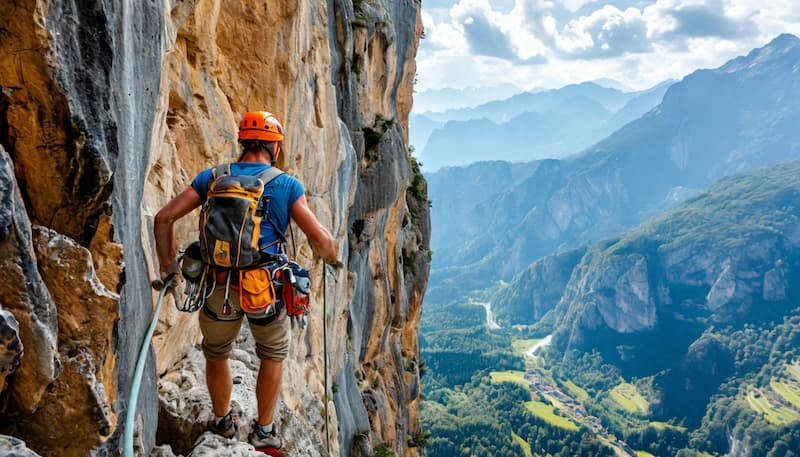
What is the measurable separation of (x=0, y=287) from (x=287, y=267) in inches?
82.3

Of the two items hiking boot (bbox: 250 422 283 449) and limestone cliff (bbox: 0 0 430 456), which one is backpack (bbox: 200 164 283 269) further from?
hiking boot (bbox: 250 422 283 449)

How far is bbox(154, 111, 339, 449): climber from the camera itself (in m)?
4.27

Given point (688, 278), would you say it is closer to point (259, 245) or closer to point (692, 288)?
point (692, 288)

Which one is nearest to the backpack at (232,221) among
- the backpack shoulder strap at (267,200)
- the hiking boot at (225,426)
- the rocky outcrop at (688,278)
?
the backpack shoulder strap at (267,200)

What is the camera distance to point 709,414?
101 m

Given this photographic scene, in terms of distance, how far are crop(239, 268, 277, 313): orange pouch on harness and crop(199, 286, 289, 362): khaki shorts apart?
22 centimetres

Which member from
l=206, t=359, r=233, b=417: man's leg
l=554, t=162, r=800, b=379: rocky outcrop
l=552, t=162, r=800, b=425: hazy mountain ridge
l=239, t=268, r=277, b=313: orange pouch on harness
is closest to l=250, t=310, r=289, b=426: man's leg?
l=206, t=359, r=233, b=417: man's leg

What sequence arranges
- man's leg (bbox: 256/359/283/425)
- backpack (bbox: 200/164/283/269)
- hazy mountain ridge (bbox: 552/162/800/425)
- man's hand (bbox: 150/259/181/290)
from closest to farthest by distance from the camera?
backpack (bbox: 200/164/283/269) → man's hand (bbox: 150/259/181/290) → man's leg (bbox: 256/359/283/425) → hazy mountain ridge (bbox: 552/162/800/425)

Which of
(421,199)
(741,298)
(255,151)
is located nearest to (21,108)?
(255,151)

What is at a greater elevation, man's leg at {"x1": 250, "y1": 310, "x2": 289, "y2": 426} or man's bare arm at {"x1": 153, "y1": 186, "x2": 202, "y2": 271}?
man's bare arm at {"x1": 153, "y1": 186, "x2": 202, "y2": 271}

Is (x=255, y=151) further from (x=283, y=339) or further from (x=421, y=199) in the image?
(x=421, y=199)

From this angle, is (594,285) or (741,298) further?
(594,285)

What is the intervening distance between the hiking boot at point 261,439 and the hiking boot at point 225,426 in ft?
0.95

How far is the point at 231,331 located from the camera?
15.1 ft
